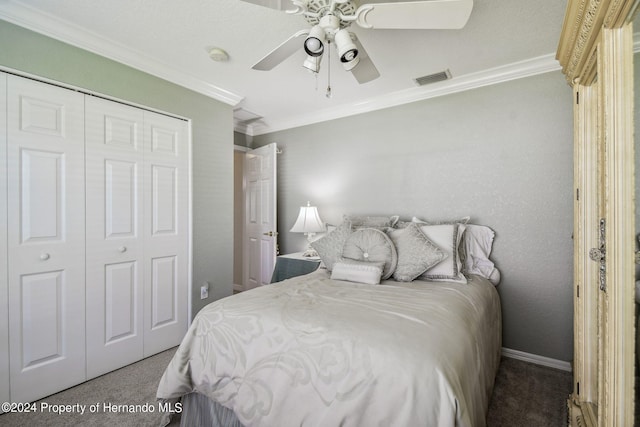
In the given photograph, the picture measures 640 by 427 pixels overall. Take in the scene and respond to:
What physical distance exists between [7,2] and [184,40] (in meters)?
0.93

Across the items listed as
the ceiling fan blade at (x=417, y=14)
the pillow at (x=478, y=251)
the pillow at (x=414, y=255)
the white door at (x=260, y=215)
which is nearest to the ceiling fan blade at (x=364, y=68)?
the ceiling fan blade at (x=417, y=14)

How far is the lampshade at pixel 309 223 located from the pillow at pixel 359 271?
3.42ft

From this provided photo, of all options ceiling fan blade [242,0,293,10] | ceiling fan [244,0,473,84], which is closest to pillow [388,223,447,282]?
ceiling fan [244,0,473,84]

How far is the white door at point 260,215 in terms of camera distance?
3543 millimetres

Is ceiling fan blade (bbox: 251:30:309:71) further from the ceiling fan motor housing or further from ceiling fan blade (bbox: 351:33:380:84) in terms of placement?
ceiling fan blade (bbox: 351:33:380:84)

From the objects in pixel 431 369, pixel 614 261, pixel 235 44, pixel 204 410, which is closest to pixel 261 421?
pixel 204 410

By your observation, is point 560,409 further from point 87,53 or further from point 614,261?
point 87,53

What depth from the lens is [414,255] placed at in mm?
2051

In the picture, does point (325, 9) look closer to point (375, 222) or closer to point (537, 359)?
point (375, 222)

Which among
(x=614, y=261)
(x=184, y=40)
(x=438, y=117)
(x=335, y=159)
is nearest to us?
(x=614, y=261)

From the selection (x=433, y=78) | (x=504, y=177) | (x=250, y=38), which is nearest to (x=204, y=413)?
(x=250, y=38)

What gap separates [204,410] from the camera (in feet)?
4.68

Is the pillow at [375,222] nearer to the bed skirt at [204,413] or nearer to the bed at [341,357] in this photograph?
the bed at [341,357]

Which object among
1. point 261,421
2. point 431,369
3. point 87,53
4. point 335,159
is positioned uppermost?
point 87,53
